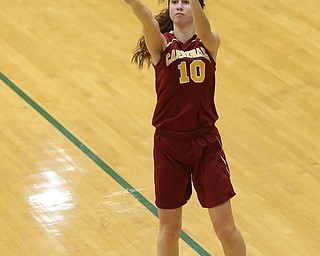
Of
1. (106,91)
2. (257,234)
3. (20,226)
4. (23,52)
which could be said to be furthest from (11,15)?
(257,234)

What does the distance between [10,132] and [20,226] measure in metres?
1.44

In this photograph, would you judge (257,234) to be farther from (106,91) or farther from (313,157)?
(106,91)

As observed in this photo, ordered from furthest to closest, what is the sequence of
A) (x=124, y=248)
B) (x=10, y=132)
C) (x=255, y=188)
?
(x=10, y=132), (x=255, y=188), (x=124, y=248)

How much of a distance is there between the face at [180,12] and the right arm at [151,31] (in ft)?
0.46

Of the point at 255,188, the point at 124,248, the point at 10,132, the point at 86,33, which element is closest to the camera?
the point at 124,248

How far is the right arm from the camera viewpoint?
599 cm

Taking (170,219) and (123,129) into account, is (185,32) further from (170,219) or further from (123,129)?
(123,129)

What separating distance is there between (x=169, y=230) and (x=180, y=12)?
143 cm

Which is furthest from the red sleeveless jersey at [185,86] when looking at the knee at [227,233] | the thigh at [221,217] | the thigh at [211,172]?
the knee at [227,233]

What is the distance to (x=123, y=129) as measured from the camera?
29.5 feet

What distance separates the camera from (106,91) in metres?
→ 9.57

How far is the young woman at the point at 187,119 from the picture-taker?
6156 mm

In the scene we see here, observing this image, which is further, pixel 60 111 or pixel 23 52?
pixel 23 52

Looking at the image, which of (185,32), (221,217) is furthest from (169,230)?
(185,32)
